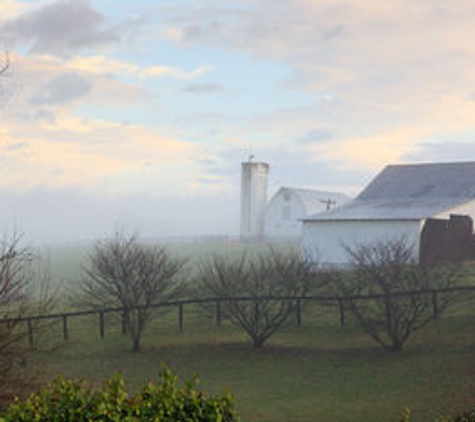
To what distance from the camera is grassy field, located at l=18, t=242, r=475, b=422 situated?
1761cm

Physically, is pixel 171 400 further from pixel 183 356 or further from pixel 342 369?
pixel 183 356

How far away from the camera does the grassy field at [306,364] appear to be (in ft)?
57.8

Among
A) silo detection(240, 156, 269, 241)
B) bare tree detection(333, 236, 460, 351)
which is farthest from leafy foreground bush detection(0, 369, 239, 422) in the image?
silo detection(240, 156, 269, 241)

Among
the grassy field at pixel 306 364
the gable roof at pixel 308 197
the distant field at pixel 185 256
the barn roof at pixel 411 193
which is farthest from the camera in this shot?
the gable roof at pixel 308 197

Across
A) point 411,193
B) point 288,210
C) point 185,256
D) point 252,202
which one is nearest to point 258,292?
point 411,193

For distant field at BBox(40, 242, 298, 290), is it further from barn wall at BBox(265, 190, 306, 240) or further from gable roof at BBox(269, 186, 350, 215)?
gable roof at BBox(269, 186, 350, 215)

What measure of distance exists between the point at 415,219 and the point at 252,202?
4622 cm

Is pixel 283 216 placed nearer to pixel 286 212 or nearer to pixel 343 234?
pixel 286 212

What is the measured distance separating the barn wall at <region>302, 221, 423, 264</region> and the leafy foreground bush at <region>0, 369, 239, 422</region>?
3520cm

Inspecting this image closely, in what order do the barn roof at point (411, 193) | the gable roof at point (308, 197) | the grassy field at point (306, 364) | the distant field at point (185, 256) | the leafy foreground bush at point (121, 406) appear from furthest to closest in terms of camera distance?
the gable roof at point (308, 197) → the distant field at point (185, 256) → the barn roof at point (411, 193) → the grassy field at point (306, 364) → the leafy foreground bush at point (121, 406)

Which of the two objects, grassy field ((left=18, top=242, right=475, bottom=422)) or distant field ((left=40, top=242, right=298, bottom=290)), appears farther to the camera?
distant field ((left=40, top=242, right=298, bottom=290))

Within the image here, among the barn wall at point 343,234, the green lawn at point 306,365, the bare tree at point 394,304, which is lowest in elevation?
the green lawn at point 306,365

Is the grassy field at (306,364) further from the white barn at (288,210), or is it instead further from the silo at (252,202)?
the silo at (252,202)

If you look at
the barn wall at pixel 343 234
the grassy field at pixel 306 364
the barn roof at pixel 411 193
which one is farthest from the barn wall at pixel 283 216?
the grassy field at pixel 306 364
